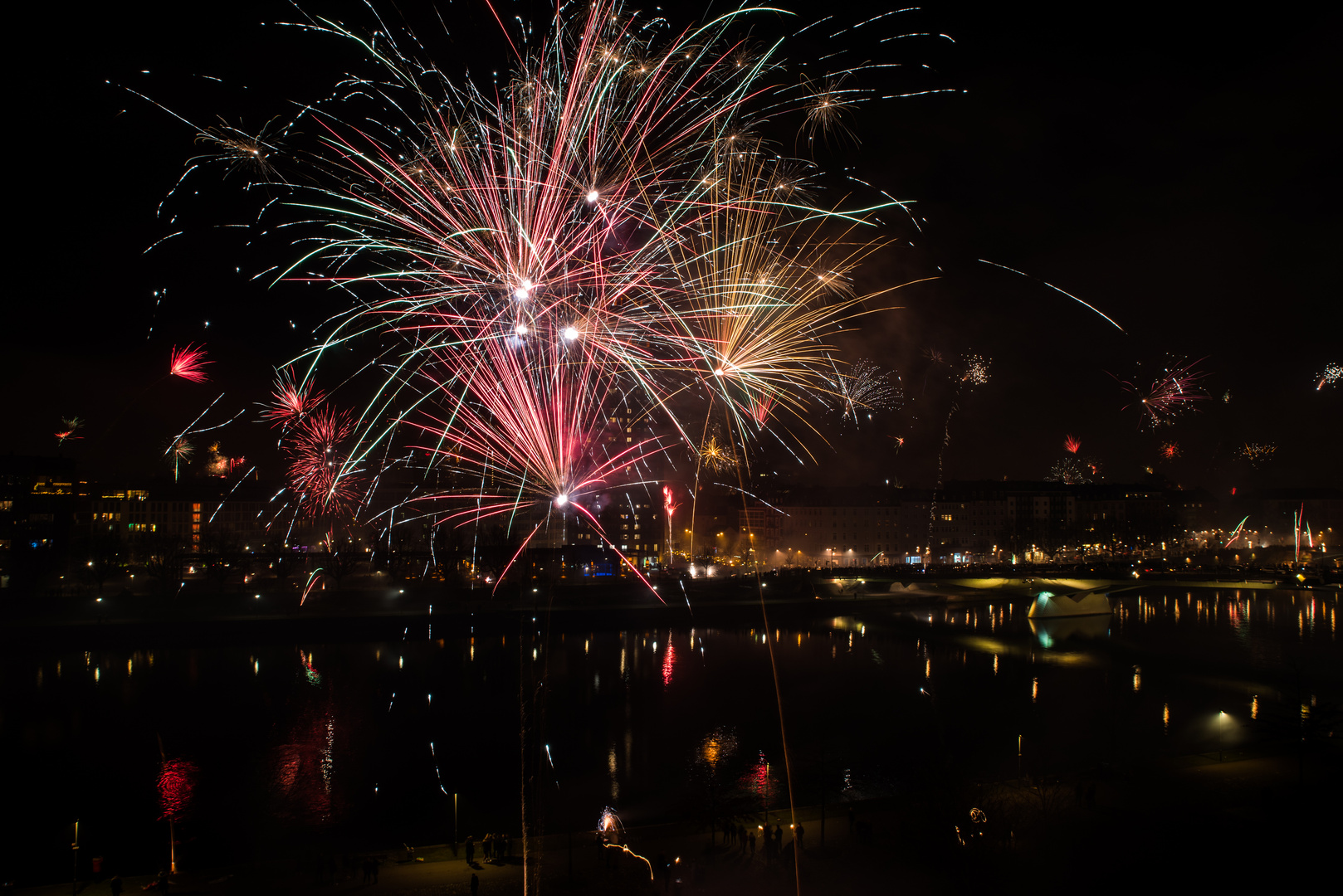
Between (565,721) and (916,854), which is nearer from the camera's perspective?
(916,854)

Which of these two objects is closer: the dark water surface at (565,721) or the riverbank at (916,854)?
the riverbank at (916,854)

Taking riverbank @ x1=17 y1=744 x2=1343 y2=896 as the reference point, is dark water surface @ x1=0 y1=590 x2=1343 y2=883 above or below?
below

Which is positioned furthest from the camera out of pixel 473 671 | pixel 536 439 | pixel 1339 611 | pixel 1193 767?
pixel 1339 611

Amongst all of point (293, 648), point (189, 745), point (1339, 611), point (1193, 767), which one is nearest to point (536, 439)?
point (189, 745)

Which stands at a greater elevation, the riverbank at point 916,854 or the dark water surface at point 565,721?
the riverbank at point 916,854

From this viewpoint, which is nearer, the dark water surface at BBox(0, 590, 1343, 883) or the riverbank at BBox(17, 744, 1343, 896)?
the riverbank at BBox(17, 744, 1343, 896)

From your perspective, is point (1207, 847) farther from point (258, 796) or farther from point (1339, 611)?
point (1339, 611)

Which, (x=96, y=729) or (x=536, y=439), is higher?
(x=536, y=439)

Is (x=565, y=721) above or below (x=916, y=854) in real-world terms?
below
